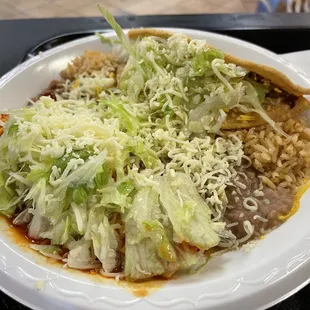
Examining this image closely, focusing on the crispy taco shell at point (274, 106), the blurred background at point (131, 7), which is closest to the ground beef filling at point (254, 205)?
the crispy taco shell at point (274, 106)

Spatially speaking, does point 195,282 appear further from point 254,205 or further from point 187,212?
point 254,205

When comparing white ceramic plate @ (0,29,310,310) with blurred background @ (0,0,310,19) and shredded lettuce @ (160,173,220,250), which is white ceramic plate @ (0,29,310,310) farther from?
blurred background @ (0,0,310,19)

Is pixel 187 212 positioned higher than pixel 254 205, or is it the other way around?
pixel 187 212

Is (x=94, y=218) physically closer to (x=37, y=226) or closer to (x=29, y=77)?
(x=37, y=226)

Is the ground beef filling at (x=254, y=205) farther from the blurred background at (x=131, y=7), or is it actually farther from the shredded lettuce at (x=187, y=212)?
the blurred background at (x=131, y=7)

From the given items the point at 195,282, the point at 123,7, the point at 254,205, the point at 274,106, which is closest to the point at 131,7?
the point at 123,7

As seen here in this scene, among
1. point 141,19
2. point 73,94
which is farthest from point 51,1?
point 73,94

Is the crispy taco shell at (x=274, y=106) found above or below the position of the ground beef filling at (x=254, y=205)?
above
